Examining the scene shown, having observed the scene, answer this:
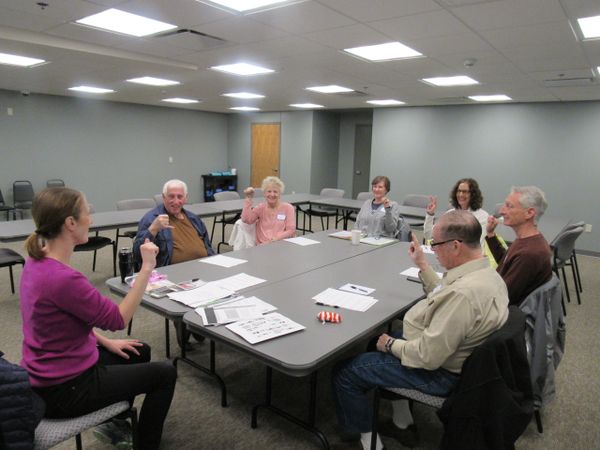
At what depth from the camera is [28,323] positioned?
141cm

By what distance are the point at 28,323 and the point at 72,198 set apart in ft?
1.52

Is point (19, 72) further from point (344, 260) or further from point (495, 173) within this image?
point (495, 173)

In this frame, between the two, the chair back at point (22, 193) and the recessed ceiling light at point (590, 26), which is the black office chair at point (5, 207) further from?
the recessed ceiling light at point (590, 26)

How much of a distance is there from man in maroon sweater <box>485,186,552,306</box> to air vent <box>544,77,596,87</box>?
332cm

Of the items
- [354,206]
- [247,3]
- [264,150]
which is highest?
→ [247,3]

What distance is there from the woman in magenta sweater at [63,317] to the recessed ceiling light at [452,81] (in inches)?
184

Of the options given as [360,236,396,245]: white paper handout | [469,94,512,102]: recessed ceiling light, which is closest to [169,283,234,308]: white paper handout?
[360,236,396,245]: white paper handout

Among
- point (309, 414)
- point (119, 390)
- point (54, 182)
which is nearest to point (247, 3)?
point (119, 390)

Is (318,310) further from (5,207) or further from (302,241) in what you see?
(5,207)

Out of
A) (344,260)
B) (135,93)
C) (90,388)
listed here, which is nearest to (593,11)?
(344,260)

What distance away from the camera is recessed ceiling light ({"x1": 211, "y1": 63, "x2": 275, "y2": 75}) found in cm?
463

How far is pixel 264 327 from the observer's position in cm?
172

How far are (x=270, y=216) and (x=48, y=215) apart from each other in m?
2.50

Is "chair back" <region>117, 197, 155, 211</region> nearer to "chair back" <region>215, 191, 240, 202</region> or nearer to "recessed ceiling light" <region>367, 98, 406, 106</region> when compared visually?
"chair back" <region>215, 191, 240, 202</region>
